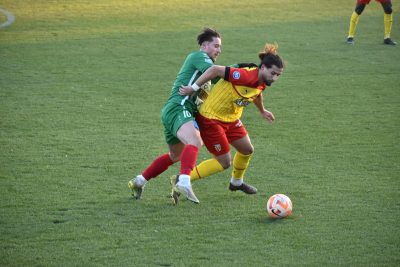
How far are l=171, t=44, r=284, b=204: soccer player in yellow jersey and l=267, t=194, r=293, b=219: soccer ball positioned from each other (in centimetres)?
70

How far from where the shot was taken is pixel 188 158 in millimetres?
6609

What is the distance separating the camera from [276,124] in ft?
33.0

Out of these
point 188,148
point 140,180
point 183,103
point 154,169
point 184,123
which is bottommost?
point 140,180

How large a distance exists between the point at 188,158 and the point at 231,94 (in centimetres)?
82

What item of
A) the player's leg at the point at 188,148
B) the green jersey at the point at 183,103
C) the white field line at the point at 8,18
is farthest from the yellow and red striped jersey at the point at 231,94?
the white field line at the point at 8,18

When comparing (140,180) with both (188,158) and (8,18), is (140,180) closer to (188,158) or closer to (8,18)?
(188,158)

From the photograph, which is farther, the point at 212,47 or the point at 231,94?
the point at 212,47

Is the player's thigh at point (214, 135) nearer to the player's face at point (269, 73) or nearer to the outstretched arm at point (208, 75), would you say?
the outstretched arm at point (208, 75)

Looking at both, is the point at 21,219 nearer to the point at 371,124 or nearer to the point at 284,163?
the point at 284,163

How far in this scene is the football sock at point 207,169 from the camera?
7.20 m

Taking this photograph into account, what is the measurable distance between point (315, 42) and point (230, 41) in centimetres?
187

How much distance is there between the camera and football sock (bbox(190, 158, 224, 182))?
7.20 meters

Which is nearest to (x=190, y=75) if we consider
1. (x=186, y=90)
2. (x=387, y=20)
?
(x=186, y=90)

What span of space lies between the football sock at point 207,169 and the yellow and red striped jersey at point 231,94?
0.48m
